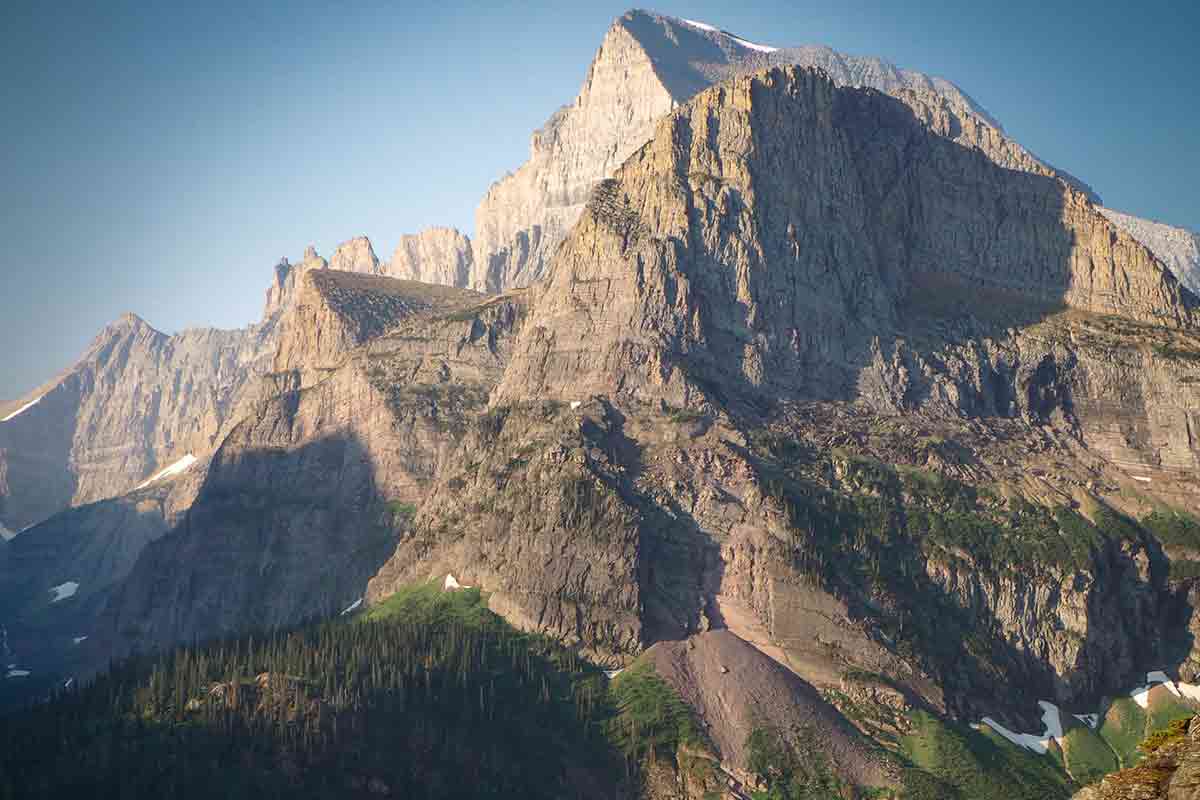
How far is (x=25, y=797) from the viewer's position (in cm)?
19075

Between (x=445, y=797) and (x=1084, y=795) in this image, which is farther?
(x=445, y=797)

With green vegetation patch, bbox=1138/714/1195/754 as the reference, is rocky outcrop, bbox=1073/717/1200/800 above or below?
below

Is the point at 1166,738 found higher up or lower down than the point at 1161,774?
higher up

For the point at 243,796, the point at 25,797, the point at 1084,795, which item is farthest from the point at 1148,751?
the point at 25,797

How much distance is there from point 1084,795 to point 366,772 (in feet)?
518

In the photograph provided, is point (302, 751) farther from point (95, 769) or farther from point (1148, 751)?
point (1148, 751)

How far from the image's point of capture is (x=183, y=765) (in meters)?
195

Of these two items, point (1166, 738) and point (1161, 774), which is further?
point (1166, 738)

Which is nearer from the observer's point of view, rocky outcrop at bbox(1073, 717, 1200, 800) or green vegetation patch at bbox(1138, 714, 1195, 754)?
rocky outcrop at bbox(1073, 717, 1200, 800)

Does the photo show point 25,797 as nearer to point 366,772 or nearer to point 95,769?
point 95,769

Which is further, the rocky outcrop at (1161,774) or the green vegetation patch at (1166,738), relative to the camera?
the green vegetation patch at (1166,738)

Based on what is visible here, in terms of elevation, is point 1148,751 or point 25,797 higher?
point 1148,751

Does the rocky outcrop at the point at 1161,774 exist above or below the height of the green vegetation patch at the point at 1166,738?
below

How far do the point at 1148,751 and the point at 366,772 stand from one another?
15879 centimetres
